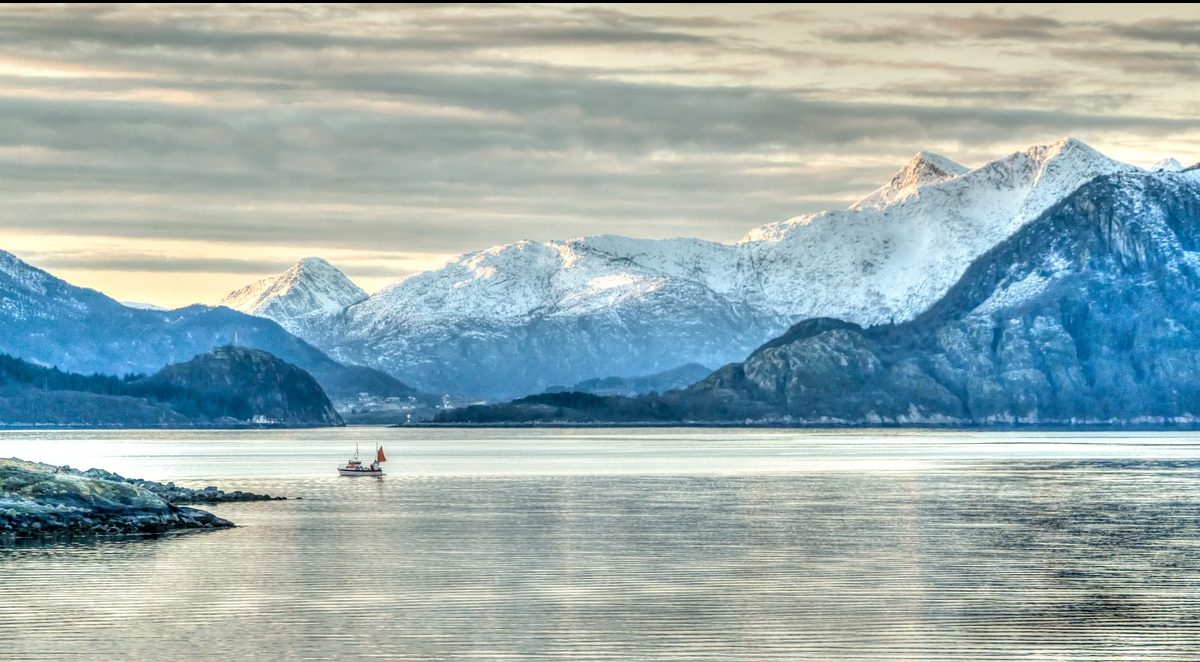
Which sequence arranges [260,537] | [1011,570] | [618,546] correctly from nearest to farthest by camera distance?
1. [1011,570]
2. [618,546]
3. [260,537]

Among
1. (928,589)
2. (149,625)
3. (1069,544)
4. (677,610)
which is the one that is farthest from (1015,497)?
(149,625)

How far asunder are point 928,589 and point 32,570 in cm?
4559

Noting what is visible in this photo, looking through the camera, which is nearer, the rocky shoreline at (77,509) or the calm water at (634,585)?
the calm water at (634,585)

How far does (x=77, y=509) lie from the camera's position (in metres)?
130

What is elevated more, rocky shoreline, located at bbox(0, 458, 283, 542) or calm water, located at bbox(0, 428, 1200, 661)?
rocky shoreline, located at bbox(0, 458, 283, 542)

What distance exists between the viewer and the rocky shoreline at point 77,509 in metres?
126

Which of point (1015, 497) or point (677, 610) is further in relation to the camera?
point (1015, 497)

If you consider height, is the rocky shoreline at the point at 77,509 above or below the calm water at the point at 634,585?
above

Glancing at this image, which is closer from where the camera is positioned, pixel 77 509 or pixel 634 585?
pixel 634 585

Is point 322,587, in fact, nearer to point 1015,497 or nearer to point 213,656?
point 213,656

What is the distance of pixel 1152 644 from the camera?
7381 cm

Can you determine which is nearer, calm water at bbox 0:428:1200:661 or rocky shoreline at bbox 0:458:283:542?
calm water at bbox 0:428:1200:661

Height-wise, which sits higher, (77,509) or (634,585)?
(77,509)

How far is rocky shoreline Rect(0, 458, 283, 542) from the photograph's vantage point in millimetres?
126312
